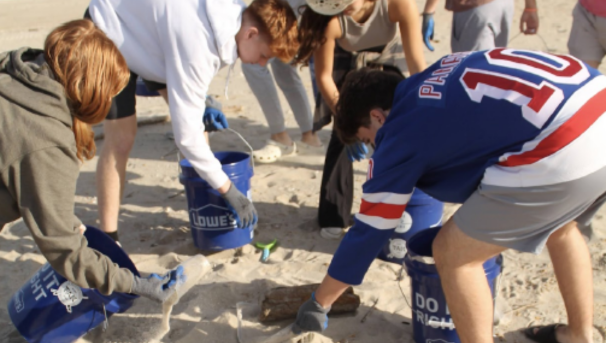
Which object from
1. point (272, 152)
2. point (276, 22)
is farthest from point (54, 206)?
point (272, 152)

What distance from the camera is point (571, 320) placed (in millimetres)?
2375

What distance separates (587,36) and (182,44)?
2.96 metres

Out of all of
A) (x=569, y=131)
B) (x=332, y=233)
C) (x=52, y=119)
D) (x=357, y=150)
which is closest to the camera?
(x=569, y=131)

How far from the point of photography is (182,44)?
266 centimetres

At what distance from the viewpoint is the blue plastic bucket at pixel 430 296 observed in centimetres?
224

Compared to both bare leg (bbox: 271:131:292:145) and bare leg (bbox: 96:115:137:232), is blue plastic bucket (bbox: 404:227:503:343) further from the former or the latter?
bare leg (bbox: 271:131:292:145)

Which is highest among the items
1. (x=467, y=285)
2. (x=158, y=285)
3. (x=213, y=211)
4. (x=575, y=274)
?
Answer: (x=467, y=285)

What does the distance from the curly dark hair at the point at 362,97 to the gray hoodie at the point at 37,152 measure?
0.97 meters

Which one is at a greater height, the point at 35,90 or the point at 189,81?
the point at 35,90

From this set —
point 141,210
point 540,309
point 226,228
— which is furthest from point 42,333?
point 540,309

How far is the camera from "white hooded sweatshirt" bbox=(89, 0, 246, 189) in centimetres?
267

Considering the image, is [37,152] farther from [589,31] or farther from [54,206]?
[589,31]

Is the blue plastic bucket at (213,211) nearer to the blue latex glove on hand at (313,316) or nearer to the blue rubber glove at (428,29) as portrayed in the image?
the blue latex glove on hand at (313,316)

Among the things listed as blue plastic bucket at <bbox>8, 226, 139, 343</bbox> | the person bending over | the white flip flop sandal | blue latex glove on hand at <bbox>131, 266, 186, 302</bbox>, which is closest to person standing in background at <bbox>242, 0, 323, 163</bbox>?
the white flip flop sandal
